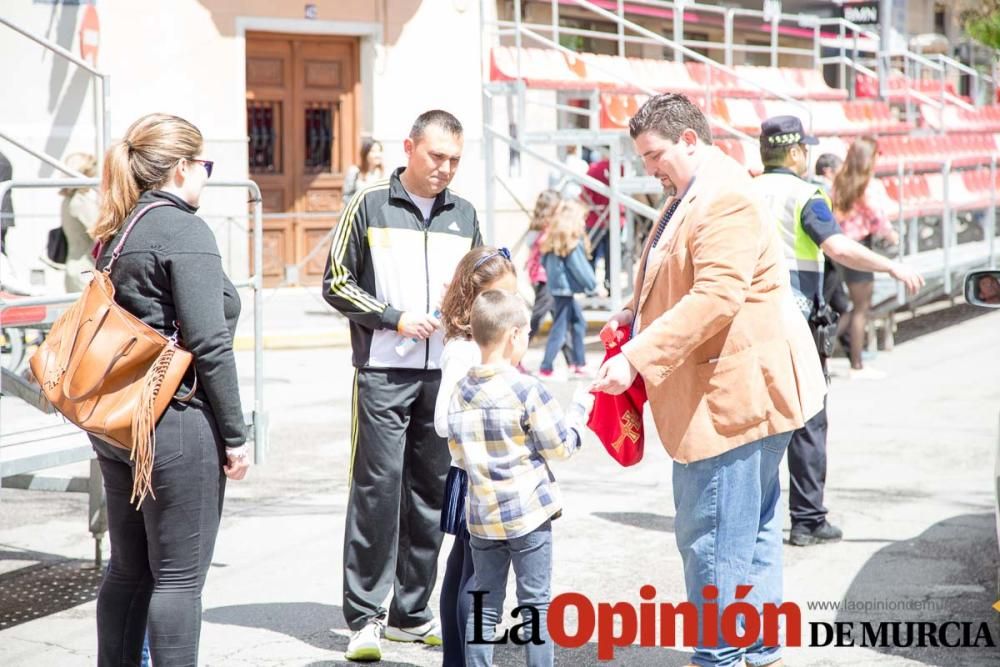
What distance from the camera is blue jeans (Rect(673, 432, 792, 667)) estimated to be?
436 centimetres

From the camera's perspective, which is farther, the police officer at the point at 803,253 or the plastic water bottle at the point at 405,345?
the police officer at the point at 803,253

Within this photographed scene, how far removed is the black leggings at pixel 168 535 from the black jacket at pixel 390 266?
1.22 metres

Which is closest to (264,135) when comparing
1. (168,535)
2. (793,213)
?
(793,213)

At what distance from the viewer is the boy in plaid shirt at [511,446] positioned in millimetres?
4234

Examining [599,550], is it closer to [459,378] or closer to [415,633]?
[415,633]

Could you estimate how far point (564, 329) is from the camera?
11711 millimetres

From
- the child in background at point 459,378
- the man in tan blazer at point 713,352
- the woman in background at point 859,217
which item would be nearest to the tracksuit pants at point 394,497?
the child in background at point 459,378

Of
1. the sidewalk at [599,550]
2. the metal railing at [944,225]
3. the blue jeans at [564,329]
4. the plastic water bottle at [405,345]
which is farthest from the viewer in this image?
the metal railing at [944,225]

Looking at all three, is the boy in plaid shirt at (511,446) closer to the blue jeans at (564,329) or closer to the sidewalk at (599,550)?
the sidewalk at (599,550)

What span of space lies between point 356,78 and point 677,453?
46.7 feet

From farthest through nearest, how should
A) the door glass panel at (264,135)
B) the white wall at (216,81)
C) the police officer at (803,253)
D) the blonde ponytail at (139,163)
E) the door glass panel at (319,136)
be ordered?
the door glass panel at (319,136) < the door glass panel at (264,135) < the white wall at (216,81) < the police officer at (803,253) < the blonde ponytail at (139,163)

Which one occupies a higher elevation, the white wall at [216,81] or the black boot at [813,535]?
the white wall at [216,81]

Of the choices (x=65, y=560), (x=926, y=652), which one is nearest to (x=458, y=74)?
Answer: (x=65, y=560)

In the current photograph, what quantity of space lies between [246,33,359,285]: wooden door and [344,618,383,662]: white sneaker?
1181 cm
